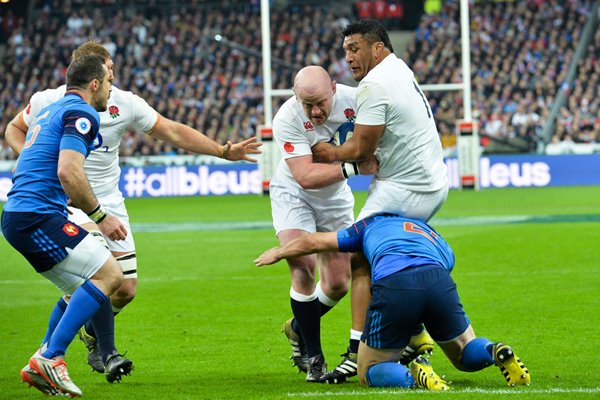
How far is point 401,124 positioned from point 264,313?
4.07 metres

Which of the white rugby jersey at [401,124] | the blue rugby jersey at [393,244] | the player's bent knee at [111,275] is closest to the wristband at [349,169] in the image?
the white rugby jersey at [401,124]

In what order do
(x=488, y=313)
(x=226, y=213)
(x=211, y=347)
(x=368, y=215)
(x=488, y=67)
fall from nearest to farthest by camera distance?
1. (x=368, y=215)
2. (x=211, y=347)
3. (x=488, y=313)
4. (x=226, y=213)
5. (x=488, y=67)

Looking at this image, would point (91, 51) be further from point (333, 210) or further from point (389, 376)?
point (389, 376)

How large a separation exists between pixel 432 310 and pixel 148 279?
747 centimetres

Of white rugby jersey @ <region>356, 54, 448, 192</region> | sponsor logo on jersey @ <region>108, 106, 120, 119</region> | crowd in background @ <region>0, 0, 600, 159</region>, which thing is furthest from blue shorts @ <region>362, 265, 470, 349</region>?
crowd in background @ <region>0, 0, 600, 159</region>

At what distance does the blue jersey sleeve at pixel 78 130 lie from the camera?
6.70 meters

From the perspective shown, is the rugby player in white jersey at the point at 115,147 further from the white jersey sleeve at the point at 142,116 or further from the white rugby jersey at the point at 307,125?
the white rugby jersey at the point at 307,125

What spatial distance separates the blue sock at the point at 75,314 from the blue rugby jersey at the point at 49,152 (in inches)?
21.0

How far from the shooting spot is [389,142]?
287 inches

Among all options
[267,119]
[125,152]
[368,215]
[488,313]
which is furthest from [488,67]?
[368,215]

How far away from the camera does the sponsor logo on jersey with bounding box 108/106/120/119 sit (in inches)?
329

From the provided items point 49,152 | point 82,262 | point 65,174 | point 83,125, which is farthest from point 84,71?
point 82,262

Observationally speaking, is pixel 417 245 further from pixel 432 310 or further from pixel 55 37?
pixel 55 37

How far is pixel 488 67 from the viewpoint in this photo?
3578 centimetres
